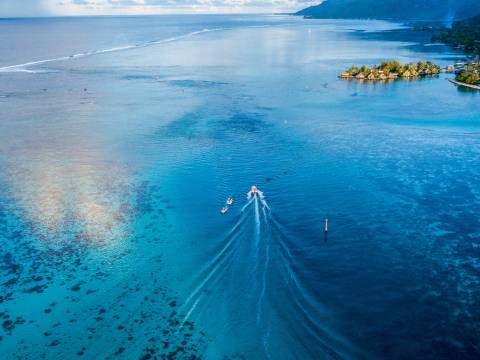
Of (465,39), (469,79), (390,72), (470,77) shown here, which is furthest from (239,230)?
(465,39)

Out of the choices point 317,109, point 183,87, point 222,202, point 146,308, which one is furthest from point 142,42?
point 146,308

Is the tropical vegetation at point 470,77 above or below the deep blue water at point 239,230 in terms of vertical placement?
above

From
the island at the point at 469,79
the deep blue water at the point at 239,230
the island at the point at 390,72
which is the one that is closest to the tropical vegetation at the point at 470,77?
the island at the point at 469,79

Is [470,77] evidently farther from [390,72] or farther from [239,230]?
[239,230]

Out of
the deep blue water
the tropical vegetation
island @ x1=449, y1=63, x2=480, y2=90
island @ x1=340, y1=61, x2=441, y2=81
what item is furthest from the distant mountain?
the deep blue water

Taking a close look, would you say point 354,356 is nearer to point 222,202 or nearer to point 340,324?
point 340,324

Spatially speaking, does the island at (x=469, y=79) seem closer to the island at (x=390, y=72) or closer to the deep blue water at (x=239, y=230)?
the island at (x=390, y=72)

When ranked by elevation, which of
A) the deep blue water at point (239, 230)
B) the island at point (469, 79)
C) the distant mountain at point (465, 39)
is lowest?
the deep blue water at point (239, 230)

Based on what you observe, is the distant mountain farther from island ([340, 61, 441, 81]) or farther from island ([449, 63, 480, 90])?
island ([449, 63, 480, 90])
